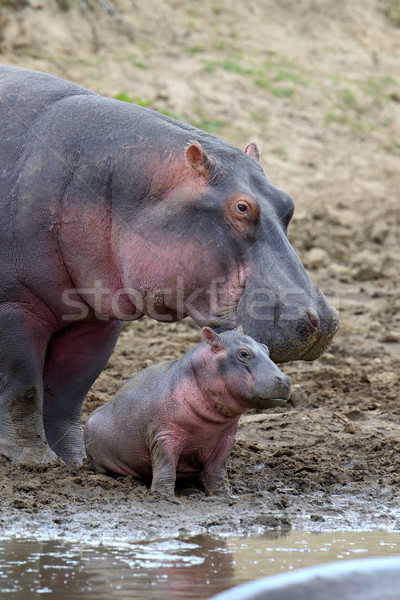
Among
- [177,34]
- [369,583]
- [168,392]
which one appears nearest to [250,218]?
[168,392]

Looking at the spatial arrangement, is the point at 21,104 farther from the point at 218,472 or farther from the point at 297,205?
the point at 297,205

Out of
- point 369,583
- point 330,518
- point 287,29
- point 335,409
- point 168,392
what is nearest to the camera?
point 369,583

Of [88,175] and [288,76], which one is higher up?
[88,175]

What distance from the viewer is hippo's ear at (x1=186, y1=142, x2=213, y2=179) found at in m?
5.44

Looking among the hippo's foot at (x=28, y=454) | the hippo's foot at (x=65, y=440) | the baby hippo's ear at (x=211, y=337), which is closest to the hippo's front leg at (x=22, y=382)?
the hippo's foot at (x=28, y=454)

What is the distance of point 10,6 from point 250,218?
8444 mm

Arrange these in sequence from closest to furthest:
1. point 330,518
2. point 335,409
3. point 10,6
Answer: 1. point 330,518
2. point 335,409
3. point 10,6

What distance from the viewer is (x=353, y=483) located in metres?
5.82

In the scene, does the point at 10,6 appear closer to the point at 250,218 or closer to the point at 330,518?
the point at 250,218

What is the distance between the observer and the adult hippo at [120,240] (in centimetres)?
533

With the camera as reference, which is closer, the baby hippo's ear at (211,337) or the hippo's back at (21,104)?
the baby hippo's ear at (211,337)

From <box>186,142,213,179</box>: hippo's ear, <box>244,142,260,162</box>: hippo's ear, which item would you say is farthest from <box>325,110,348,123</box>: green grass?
<box>186,142,213,179</box>: hippo's ear

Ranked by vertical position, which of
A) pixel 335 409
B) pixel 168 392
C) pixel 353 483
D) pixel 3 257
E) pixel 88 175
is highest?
pixel 88 175

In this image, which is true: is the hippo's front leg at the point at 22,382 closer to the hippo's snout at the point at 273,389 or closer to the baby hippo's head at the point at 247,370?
the baby hippo's head at the point at 247,370
